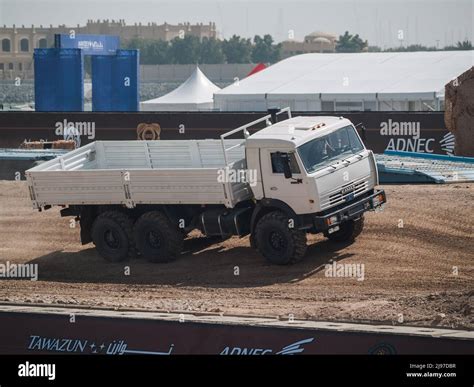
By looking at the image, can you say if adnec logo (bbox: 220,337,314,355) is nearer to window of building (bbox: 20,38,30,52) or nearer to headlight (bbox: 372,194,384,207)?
headlight (bbox: 372,194,384,207)

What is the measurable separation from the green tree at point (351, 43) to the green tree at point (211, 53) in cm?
2127

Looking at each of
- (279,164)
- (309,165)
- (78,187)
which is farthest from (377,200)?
(78,187)

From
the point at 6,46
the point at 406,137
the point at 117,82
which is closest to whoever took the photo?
the point at 406,137

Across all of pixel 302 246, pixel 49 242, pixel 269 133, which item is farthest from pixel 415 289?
pixel 49 242

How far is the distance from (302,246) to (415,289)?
2.27 metres

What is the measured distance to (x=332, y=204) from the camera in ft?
59.1

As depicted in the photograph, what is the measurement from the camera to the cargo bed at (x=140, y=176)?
1845 cm

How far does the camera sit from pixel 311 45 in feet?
616

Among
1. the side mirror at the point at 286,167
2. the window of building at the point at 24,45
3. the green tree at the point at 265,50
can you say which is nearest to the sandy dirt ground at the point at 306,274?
the side mirror at the point at 286,167

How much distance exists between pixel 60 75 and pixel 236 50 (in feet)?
442

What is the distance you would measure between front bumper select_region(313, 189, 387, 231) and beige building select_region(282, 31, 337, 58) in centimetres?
15723

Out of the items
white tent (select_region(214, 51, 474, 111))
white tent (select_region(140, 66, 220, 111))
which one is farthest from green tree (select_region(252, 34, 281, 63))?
white tent (select_region(214, 51, 474, 111))

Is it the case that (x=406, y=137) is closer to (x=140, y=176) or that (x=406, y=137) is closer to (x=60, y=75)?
(x=140, y=176)
